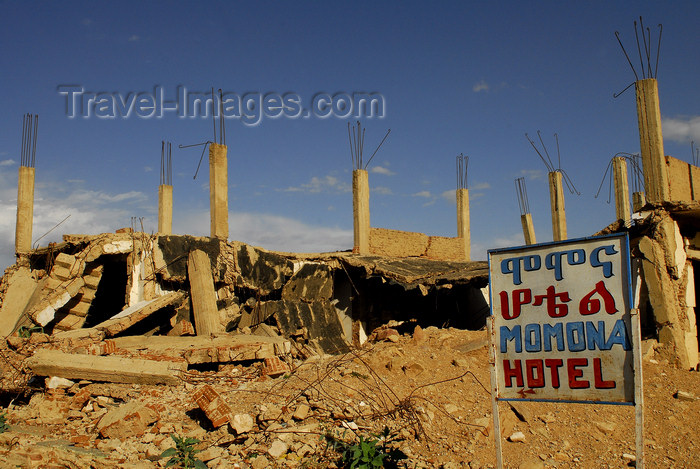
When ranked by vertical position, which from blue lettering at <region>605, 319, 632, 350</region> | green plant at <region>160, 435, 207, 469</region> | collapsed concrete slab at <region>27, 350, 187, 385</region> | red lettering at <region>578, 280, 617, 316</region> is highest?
red lettering at <region>578, 280, 617, 316</region>

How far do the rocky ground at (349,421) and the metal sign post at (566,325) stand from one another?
1400 millimetres

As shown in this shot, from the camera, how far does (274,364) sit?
832 centimetres

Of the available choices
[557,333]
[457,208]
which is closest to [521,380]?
[557,333]

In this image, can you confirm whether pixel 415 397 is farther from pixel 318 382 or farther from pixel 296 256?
pixel 296 256

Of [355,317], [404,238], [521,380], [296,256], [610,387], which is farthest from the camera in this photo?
[404,238]

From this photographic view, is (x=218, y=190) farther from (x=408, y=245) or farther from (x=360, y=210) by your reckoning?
(x=408, y=245)

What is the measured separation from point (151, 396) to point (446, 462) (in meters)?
4.08

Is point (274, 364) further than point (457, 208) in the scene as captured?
No

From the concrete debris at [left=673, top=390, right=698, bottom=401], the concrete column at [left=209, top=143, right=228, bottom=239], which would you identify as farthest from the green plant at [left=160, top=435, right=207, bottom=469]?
the concrete column at [left=209, top=143, right=228, bottom=239]

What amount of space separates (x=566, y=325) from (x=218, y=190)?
Answer: 417 inches

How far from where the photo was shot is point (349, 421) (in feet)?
18.3

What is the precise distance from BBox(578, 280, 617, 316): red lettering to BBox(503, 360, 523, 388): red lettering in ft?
1.81

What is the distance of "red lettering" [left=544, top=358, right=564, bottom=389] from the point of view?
3473 mm

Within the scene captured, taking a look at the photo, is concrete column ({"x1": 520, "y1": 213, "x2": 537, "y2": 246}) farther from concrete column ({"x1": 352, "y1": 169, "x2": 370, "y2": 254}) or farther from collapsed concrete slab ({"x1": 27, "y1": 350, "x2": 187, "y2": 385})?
collapsed concrete slab ({"x1": 27, "y1": 350, "x2": 187, "y2": 385})
